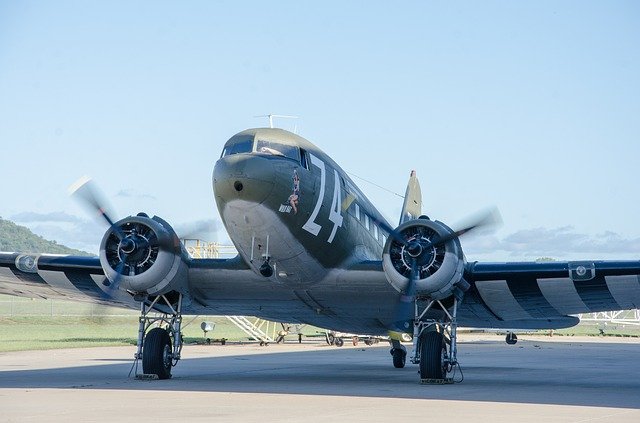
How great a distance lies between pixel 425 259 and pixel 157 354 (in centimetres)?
581

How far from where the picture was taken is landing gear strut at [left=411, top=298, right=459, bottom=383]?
61.3 feet

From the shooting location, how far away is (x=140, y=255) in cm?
1942

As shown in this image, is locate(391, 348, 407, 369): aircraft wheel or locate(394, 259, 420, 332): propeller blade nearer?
locate(394, 259, 420, 332): propeller blade

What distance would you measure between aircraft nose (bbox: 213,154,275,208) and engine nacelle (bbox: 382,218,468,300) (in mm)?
2914

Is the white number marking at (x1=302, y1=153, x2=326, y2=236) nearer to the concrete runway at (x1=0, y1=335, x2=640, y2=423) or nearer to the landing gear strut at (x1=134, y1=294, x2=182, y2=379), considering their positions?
the concrete runway at (x1=0, y1=335, x2=640, y2=423)

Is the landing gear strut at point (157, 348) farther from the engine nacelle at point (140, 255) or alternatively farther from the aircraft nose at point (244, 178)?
the aircraft nose at point (244, 178)

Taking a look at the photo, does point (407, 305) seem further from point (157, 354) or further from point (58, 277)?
point (58, 277)

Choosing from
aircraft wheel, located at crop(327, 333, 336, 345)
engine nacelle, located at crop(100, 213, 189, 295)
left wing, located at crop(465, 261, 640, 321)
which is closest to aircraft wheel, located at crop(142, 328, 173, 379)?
engine nacelle, located at crop(100, 213, 189, 295)

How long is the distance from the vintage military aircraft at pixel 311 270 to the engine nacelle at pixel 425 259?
0.02 m

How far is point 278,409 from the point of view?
1320 cm

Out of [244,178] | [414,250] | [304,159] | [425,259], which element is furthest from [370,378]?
[244,178]

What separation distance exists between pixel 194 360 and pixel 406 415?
1737 cm

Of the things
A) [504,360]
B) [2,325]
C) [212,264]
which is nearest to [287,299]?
[212,264]

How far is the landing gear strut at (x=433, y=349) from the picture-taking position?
1869 cm
